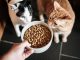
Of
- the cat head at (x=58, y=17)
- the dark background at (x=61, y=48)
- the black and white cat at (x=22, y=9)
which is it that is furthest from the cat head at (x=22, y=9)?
the dark background at (x=61, y=48)

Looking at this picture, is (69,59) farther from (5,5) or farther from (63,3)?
(5,5)

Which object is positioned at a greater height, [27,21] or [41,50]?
[27,21]

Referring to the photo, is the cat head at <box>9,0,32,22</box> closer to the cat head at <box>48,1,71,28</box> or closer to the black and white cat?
the black and white cat

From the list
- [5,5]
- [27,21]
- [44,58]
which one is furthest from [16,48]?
[5,5]

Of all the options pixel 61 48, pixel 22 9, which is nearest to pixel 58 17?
pixel 22 9

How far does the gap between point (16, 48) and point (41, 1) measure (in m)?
0.38

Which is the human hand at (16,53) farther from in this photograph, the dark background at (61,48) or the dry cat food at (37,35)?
the dark background at (61,48)

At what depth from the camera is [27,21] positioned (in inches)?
43.4

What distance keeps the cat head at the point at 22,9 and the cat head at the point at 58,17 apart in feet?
0.43

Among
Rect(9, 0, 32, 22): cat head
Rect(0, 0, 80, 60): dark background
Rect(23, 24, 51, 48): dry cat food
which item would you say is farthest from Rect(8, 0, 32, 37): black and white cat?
Rect(0, 0, 80, 60): dark background

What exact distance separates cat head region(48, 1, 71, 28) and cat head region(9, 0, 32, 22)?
130 millimetres

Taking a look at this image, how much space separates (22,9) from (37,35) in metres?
0.22

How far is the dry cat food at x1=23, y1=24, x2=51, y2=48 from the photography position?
3.82 feet

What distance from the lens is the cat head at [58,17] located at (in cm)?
99
